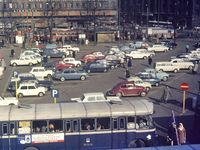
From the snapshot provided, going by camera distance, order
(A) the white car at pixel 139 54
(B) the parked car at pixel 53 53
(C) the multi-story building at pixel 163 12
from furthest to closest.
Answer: (C) the multi-story building at pixel 163 12, (B) the parked car at pixel 53 53, (A) the white car at pixel 139 54

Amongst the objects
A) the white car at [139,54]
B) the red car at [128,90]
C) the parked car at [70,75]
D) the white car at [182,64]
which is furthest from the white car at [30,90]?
the white car at [139,54]

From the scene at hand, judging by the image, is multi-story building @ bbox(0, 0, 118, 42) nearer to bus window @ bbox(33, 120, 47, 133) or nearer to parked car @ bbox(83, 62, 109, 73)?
parked car @ bbox(83, 62, 109, 73)

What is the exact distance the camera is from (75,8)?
83.5m

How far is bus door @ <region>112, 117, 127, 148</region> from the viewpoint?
Result: 14.7 meters

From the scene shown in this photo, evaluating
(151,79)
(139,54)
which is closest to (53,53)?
(139,54)

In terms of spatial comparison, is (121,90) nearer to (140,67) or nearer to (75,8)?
(140,67)

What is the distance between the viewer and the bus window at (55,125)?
14.4 m

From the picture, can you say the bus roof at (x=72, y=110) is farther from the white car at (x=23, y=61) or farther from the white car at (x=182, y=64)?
the white car at (x=23, y=61)

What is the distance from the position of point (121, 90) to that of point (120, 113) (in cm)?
1081

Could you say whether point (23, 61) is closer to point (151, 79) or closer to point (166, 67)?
point (166, 67)

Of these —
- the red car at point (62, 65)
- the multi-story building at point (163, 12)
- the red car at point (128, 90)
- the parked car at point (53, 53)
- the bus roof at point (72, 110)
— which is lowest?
the red car at point (128, 90)

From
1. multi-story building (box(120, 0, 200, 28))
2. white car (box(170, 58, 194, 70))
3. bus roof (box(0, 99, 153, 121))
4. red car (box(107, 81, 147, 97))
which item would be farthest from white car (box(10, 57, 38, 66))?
multi-story building (box(120, 0, 200, 28))

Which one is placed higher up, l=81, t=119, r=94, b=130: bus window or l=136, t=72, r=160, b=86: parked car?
l=81, t=119, r=94, b=130: bus window

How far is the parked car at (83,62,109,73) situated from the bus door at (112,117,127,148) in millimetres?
19427
